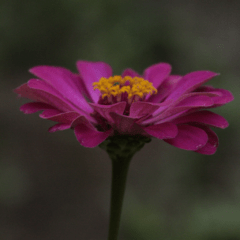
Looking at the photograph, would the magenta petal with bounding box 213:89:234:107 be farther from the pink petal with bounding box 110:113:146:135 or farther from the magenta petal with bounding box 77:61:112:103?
the magenta petal with bounding box 77:61:112:103

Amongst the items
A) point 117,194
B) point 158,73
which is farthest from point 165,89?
point 117,194

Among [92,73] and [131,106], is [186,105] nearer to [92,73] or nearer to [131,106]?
[131,106]

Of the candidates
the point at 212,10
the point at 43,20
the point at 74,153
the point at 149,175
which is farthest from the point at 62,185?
the point at 212,10

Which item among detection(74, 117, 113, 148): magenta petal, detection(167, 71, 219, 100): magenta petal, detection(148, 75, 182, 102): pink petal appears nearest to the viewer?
detection(74, 117, 113, 148): magenta petal

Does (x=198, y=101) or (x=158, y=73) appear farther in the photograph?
(x=158, y=73)

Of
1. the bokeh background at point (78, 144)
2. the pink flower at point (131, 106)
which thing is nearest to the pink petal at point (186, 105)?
the pink flower at point (131, 106)

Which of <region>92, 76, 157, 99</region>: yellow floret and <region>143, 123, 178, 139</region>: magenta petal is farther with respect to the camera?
<region>92, 76, 157, 99</region>: yellow floret

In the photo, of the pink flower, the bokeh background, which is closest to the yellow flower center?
the pink flower

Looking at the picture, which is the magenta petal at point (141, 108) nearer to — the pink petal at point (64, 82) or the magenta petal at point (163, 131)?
the magenta petal at point (163, 131)
